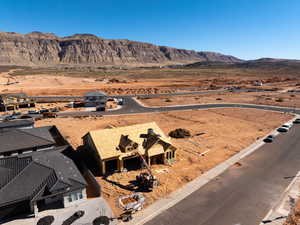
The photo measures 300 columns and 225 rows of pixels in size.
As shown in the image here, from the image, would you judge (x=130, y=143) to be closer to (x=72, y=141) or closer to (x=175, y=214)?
(x=175, y=214)

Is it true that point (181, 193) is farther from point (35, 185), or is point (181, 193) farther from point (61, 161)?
point (35, 185)

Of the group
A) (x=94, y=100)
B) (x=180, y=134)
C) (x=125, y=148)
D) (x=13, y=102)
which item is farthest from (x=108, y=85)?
(x=125, y=148)

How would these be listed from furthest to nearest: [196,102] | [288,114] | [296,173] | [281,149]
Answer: [196,102]
[288,114]
[281,149]
[296,173]

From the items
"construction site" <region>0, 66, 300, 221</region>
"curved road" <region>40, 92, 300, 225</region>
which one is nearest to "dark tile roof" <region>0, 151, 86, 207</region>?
"construction site" <region>0, 66, 300, 221</region>

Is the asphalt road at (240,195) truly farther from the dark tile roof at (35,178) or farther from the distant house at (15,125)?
the distant house at (15,125)

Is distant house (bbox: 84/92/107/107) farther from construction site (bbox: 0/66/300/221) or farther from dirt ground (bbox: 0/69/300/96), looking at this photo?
dirt ground (bbox: 0/69/300/96)

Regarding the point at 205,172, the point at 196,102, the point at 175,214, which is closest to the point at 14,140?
the point at 175,214
